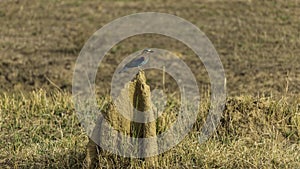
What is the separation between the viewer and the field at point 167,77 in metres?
6.08

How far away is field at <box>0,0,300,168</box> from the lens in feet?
19.9

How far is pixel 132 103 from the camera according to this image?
575 centimetres

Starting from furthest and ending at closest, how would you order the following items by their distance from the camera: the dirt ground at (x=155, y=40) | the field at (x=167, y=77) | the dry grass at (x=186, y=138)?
1. the dirt ground at (x=155, y=40)
2. the field at (x=167, y=77)
3. the dry grass at (x=186, y=138)

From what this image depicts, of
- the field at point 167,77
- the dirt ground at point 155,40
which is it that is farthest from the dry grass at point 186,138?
the dirt ground at point 155,40

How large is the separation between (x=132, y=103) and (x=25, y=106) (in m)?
2.26

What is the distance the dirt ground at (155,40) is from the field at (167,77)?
0.06 feet

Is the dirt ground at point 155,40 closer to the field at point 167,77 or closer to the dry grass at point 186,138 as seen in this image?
the field at point 167,77

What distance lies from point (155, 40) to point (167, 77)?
7.71 ft

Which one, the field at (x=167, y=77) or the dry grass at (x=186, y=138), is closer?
the dry grass at (x=186, y=138)

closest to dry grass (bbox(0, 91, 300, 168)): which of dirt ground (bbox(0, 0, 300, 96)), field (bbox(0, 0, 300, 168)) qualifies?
field (bbox(0, 0, 300, 168))

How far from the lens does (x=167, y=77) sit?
10102 mm

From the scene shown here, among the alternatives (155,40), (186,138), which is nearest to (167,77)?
(155,40)

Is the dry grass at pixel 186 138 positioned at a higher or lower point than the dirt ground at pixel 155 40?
lower

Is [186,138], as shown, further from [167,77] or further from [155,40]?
[155,40]
